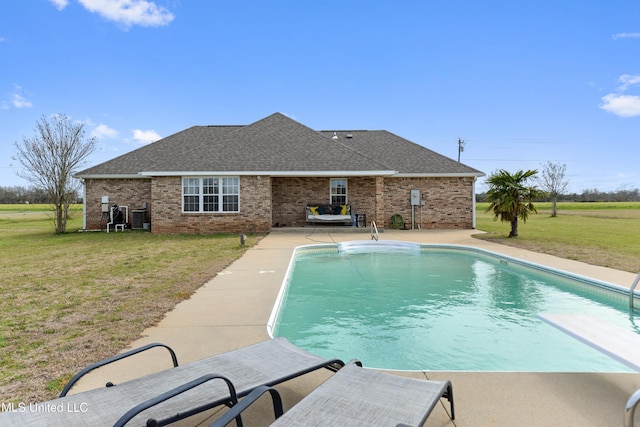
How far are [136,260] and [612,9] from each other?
17.3m

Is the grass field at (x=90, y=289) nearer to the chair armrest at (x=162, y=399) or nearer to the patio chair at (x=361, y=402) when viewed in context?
the chair armrest at (x=162, y=399)

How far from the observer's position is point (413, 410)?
2.14 m

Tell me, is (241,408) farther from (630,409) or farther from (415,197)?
(415,197)

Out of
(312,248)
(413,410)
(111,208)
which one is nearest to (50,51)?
(111,208)

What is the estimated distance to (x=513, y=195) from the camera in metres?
14.8

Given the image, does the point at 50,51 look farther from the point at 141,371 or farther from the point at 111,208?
the point at 141,371

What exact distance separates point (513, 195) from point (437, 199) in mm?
4318

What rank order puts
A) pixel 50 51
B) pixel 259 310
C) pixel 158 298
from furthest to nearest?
pixel 50 51 < pixel 158 298 < pixel 259 310

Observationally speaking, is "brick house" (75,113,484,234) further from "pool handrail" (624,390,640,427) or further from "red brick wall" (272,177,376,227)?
"pool handrail" (624,390,640,427)

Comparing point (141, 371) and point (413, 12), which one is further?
point (413, 12)

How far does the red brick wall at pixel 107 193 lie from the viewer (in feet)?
60.4

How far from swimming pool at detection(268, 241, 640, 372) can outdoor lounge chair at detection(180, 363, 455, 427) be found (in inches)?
60.1

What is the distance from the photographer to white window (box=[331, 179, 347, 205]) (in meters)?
18.8

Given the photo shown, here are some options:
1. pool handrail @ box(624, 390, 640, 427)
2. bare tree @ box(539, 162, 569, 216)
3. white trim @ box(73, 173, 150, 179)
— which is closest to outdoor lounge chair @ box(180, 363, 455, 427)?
pool handrail @ box(624, 390, 640, 427)
